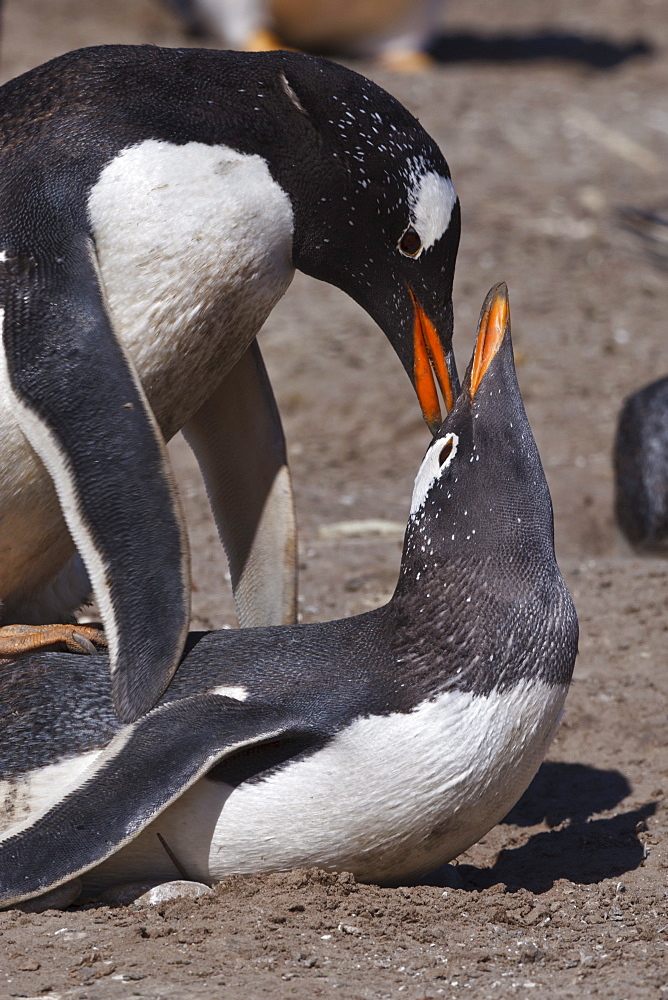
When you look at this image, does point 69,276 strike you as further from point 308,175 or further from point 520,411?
point 520,411

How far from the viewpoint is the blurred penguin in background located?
11.9m

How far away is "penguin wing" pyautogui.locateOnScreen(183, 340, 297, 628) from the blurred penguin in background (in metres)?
8.83

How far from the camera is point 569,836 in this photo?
3.37m

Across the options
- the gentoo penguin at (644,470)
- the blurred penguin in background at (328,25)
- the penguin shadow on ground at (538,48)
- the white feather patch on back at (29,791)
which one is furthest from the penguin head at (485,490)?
the penguin shadow on ground at (538,48)

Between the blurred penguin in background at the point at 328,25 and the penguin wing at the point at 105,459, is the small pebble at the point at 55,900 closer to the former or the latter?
the penguin wing at the point at 105,459

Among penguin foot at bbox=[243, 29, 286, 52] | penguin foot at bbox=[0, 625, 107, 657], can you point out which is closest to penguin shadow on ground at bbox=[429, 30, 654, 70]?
penguin foot at bbox=[243, 29, 286, 52]

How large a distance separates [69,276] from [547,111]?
26.5 ft

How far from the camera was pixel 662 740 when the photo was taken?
3.83 m

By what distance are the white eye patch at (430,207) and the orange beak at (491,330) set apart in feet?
0.78

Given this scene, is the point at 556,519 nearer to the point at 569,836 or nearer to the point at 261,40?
the point at 569,836

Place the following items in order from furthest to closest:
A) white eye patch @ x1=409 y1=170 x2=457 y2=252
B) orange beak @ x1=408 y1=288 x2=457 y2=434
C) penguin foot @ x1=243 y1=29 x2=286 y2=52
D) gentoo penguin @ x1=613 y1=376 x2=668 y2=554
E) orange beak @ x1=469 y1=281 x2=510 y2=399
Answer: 1. penguin foot @ x1=243 y1=29 x2=286 y2=52
2. gentoo penguin @ x1=613 y1=376 x2=668 y2=554
3. orange beak @ x1=408 y1=288 x2=457 y2=434
4. white eye patch @ x1=409 y1=170 x2=457 y2=252
5. orange beak @ x1=469 y1=281 x2=510 y2=399

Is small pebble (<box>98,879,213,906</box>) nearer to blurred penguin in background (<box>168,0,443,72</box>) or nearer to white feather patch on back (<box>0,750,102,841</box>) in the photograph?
white feather patch on back (<box>0,750,102,841</box>)

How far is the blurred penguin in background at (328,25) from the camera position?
11859 mm

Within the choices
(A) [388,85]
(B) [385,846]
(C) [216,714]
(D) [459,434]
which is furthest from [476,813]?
(A) [388,85]
